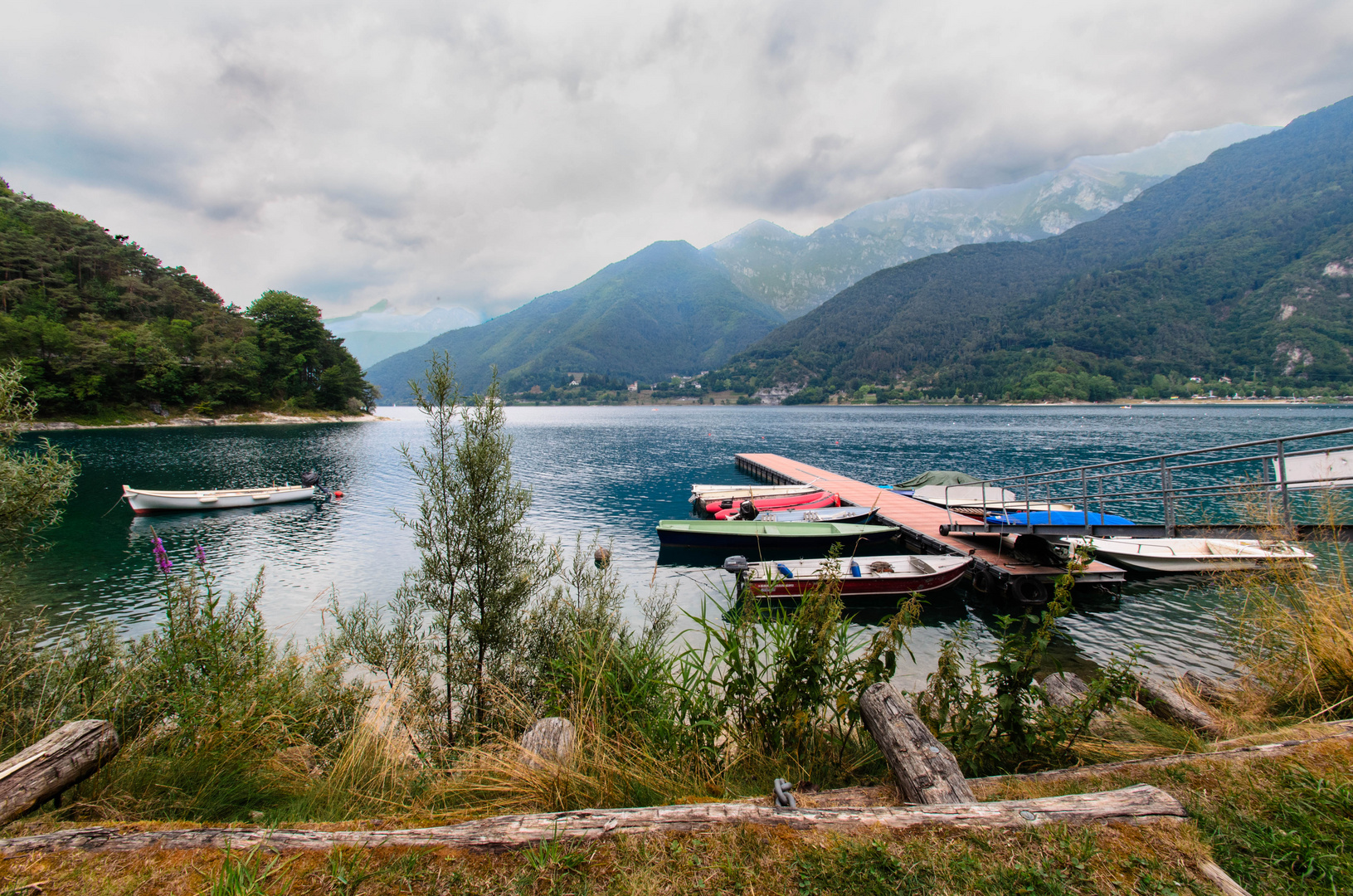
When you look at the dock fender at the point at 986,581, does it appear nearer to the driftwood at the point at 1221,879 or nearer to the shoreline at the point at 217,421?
the driftwood at the point at 1221,879

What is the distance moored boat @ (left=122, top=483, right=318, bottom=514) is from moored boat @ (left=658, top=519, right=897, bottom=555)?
852 inches

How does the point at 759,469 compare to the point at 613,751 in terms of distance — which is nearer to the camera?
the point at 613,751

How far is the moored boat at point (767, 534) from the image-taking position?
57.4ft

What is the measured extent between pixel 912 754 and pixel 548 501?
2564cm

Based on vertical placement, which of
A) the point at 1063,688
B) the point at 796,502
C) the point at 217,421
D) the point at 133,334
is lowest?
the point at 796,502

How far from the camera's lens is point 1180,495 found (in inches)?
714

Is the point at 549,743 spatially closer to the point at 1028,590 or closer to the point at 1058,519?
the point at 1028,590

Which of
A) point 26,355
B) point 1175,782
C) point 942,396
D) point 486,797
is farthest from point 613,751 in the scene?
point 942,396

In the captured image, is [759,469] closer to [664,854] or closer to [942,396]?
[664,854]

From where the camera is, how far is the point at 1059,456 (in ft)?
136

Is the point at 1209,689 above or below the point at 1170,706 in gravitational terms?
below

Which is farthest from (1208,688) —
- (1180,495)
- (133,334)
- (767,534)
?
(133,334)

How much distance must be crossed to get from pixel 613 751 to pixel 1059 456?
161ft

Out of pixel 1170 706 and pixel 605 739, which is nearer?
pixel 605 739
